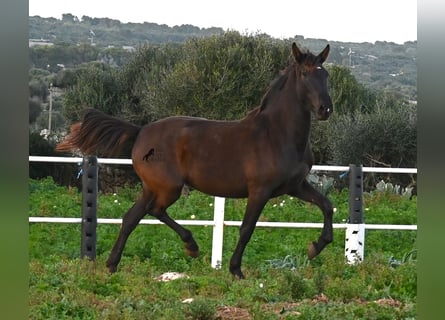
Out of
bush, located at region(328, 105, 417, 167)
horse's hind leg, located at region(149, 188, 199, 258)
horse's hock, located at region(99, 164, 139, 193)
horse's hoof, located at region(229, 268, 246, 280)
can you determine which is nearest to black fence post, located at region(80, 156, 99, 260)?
horse's hind leg, located at region(149, 188, 199, 258)

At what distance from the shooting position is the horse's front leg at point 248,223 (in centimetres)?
710

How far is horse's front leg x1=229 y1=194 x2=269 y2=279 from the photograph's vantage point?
23.3ft

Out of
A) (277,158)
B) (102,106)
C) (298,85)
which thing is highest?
(298,85)

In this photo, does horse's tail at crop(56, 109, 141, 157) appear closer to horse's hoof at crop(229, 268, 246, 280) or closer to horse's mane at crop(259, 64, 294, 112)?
horse's mane at crop(259, 64, 294, 112)

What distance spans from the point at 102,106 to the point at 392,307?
24233mm

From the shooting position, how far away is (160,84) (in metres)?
27.4

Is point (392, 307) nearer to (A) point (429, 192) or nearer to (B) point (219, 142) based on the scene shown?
(B) point (219, 142)

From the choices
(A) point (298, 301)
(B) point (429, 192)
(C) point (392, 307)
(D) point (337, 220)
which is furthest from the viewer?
(D) point (337, 220)

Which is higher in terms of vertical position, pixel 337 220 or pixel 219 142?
pixel 219 142

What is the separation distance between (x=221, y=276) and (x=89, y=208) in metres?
2.17

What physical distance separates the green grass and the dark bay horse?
58cm

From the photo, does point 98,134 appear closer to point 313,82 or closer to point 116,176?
point 313,82

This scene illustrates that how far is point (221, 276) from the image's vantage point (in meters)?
7.15

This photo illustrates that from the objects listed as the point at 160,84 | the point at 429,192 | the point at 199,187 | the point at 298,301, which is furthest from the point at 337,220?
the point at 160,84
